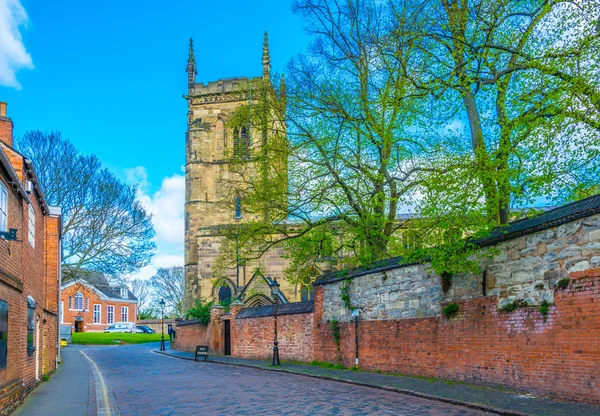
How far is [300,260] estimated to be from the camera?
2366 centimetres

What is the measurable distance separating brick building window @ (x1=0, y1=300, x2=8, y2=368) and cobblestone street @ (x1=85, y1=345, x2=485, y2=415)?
227 centimetres

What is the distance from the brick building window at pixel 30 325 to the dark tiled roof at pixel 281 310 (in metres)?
10.2

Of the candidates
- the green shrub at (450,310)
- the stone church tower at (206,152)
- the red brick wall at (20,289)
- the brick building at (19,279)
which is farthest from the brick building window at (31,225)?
the stone church tower at (206,152)

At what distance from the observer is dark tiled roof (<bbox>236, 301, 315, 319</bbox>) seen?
2377cm

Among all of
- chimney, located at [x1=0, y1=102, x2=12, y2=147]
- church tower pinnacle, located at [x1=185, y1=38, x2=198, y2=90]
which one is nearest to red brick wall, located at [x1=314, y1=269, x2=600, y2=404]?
chimney, located at [x1=0, y1=102, x2=12, y2=147]

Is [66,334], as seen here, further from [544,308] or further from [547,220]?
[547,220]

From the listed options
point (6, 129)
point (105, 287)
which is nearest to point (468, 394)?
point (6, 129)

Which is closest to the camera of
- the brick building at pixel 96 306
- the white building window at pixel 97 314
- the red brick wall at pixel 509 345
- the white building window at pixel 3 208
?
the red brick wall at pixel 509 345

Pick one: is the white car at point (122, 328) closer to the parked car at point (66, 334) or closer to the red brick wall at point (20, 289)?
the parked car at point (66, 334)

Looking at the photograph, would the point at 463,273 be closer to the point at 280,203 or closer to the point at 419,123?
the point at 419,123

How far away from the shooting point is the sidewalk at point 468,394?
9.77m

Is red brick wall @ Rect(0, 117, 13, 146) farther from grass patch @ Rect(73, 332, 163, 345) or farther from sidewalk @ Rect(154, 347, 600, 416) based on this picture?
grass patch @ Rect(73, 332, 163, 345)

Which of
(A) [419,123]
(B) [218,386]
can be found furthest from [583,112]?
(B) [218,386]

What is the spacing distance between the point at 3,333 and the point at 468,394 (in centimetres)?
872
